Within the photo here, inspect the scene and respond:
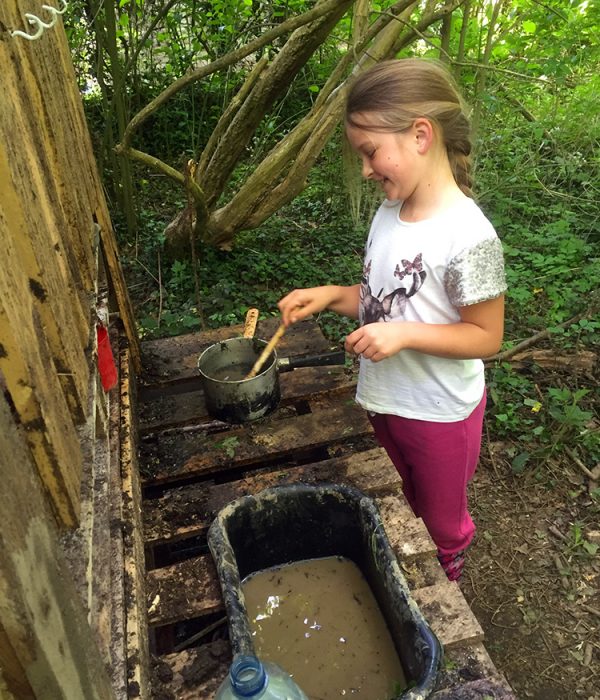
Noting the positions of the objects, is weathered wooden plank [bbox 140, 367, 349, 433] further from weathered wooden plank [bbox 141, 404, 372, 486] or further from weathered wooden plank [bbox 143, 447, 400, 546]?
weathered wooden plank [bbox 143, 447, 400, 546]

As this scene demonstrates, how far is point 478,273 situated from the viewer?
5.19 ft

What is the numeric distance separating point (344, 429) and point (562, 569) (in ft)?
3.61

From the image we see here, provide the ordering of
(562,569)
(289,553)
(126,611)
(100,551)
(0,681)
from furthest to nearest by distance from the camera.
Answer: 1. (562,569)
2. (289,553)
3. (126,611)
4. (100,551)
5. (0,681)

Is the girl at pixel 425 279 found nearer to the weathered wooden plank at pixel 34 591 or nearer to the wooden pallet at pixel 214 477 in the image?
the wooden pallet at pixel 214 477

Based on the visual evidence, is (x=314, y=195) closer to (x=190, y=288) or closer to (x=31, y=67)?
(x=190, y=288)

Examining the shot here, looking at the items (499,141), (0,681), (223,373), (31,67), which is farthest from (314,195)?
(0,681)

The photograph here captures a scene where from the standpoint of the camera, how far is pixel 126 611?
60.6 inches

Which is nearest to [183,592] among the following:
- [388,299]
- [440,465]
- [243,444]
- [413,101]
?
[243,444]

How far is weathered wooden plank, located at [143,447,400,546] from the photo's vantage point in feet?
6.37

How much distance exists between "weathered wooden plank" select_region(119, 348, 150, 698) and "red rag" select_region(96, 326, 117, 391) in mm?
165

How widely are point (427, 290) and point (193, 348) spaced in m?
1.47

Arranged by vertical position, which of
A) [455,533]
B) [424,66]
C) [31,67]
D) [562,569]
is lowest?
[562,569]

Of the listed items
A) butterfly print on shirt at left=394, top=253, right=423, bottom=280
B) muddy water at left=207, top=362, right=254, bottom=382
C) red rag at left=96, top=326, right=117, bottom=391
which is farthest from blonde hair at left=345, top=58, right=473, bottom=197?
muddy water at left=207, top=362, right=254, bottom=382

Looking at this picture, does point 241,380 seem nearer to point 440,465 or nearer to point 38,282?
point 440,465
